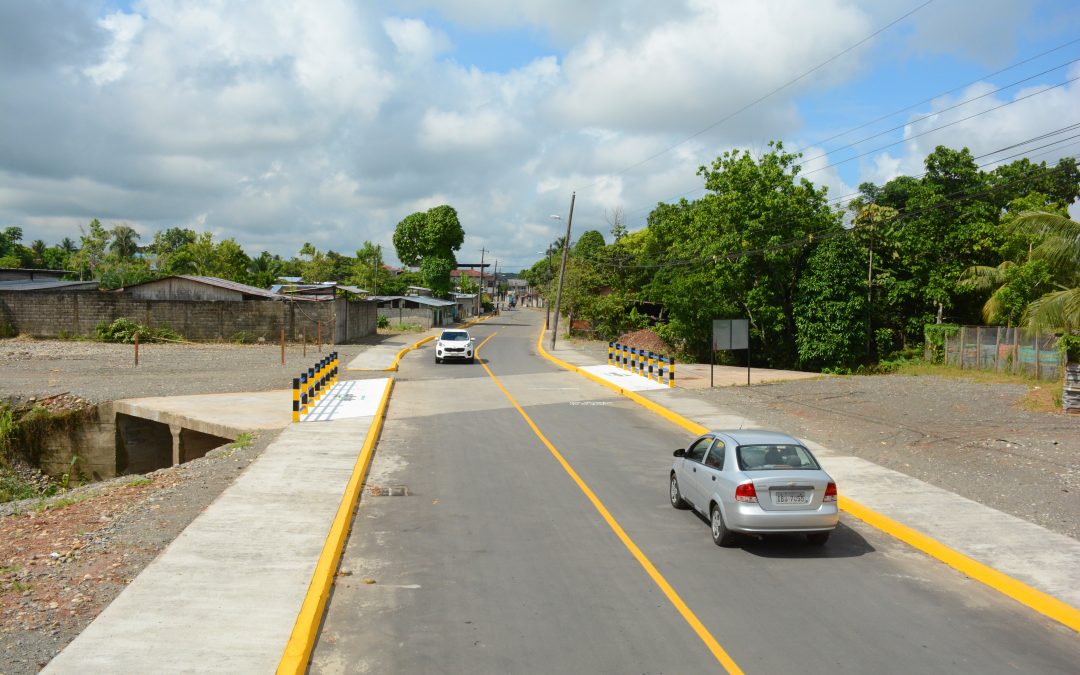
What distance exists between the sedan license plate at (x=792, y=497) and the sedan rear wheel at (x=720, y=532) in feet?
2.42

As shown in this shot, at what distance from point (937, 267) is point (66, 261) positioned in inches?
4131

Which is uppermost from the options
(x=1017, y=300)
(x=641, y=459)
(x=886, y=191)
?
(x=886, y=191)

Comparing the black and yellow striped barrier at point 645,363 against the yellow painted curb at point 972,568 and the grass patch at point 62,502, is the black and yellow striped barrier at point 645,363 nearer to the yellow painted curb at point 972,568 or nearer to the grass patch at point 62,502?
the yellow painted curb at point 972,568

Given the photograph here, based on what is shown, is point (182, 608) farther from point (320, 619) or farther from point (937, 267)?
point (937, 267)

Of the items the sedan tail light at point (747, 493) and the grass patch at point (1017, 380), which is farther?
the grass patch at point (1017, 380)

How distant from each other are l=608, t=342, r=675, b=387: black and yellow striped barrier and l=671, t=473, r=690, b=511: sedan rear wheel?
16843 millimetres

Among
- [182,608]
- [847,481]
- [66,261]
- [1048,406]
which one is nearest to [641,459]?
[847,481]

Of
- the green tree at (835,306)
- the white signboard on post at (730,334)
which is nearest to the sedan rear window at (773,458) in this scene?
the white signboard on post at (730,334)

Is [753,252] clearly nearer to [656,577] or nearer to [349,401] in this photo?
[349,401]

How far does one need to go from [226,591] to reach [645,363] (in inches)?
1140

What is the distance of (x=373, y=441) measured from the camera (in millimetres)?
16578

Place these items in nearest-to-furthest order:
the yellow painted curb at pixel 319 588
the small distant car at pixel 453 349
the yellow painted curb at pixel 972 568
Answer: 1. the yellow painted curb at pixel 319 588
2. the yellow painted curb at pixel 972 568
3. the small distant car at pixel 453 349

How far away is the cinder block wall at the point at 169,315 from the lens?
137 feet

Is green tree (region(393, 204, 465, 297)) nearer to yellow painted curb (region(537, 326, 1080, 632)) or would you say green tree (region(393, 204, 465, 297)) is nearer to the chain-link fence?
the chain-link fence
